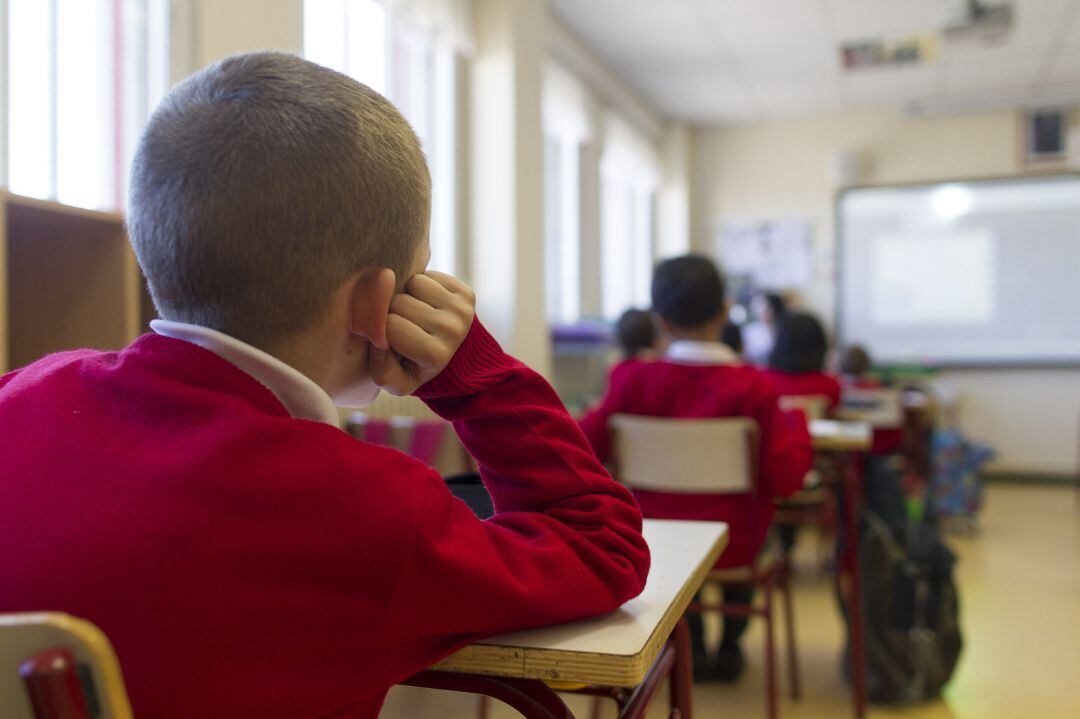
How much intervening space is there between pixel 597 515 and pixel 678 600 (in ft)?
0.43

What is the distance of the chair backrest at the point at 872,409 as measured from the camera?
3.37m

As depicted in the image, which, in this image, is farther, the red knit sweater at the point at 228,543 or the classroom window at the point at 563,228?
the classroom window at the point at 563,228

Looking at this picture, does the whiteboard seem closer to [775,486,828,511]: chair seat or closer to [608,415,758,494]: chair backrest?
[775,486,828,511]: chair seat

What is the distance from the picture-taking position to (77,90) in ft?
7.07

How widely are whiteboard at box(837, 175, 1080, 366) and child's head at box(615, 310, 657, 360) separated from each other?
377cm

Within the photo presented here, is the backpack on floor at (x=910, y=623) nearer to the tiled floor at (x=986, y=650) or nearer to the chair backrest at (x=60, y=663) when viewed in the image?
the tiled floor at (x=986, y=650)

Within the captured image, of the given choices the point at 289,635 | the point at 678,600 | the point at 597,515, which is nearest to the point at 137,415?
the point at 289,635

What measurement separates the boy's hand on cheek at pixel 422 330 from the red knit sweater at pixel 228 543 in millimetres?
116

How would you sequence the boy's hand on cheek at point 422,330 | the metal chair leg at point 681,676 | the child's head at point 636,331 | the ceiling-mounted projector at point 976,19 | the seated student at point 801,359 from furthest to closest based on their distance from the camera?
the ceiling-mounted projector at point 976,19, the child's head at point 636,331, the seated student at point 801,359, the metal chair leg at point 681,676, the boy's hand on cheek at point 422,330

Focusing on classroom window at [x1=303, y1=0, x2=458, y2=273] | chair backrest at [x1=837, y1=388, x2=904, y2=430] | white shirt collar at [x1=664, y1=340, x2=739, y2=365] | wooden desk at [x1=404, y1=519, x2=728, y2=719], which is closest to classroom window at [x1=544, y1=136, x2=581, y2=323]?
classroom window at [x1=303, y1=0, x2=458, y2=273]

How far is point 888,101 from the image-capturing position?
6473 mm

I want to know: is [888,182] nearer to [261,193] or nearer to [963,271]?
[963,271]

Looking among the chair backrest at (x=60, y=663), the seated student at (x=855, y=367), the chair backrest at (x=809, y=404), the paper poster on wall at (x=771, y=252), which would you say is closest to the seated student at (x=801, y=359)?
the chair backrest at (x=809, y=404)

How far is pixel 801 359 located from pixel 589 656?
2.91 meters
